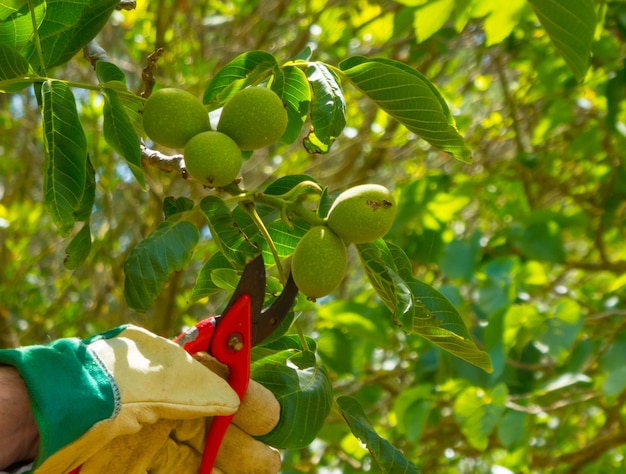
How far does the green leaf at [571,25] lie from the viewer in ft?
4.74

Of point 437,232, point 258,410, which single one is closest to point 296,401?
point 258,410

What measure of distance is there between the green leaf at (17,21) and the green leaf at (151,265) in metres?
0.37

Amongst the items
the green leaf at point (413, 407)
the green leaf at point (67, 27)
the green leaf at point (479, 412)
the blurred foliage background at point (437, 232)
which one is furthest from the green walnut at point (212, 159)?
the green leaf at point (413, 407)

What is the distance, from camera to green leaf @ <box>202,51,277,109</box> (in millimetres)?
1372

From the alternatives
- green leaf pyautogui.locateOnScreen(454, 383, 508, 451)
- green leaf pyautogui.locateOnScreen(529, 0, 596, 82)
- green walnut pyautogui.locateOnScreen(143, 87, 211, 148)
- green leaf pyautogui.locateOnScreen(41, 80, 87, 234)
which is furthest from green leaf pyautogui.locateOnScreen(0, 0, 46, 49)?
green leaf pyautogui.locateOnScreen(454, 383, 508, 451)

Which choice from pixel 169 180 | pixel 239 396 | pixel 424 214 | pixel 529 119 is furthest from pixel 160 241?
pixel 529 119

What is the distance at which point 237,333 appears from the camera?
3.70 ft

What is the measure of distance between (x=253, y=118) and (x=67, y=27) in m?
0.34

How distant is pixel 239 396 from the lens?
3.66 ft

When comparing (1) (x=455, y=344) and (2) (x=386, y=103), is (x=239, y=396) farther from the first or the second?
(2) (x=386, y=103)

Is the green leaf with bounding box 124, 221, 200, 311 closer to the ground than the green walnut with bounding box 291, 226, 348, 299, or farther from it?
closer to the ground

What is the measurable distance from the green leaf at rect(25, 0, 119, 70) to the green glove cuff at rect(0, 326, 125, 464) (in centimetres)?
49

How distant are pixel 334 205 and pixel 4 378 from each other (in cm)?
46

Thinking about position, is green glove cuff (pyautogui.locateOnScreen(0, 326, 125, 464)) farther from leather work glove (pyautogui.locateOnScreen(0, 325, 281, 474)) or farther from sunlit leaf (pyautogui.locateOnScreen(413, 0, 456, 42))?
sunlit leaf (pyautogui.locateOnScreen(413, 0, 456, 42))
